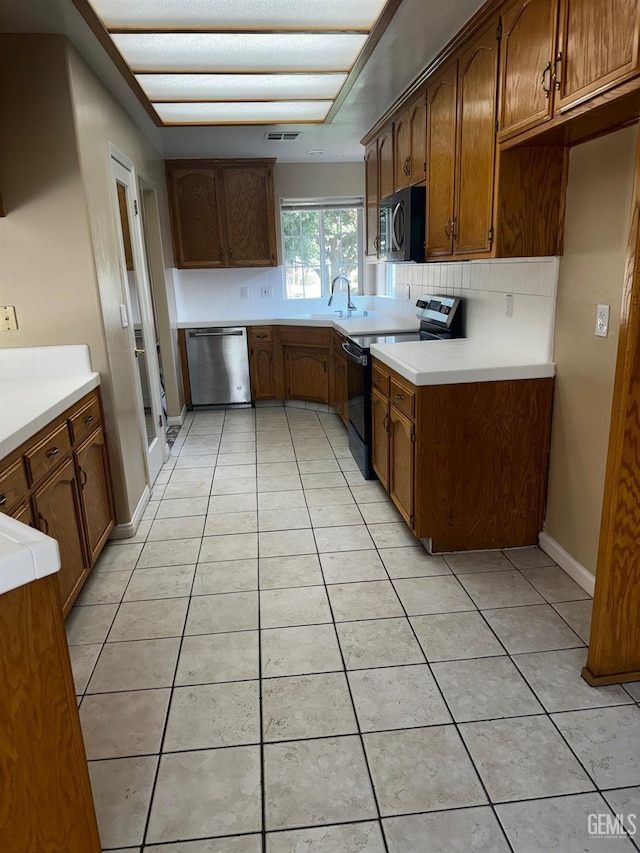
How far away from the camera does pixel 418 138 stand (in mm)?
3307

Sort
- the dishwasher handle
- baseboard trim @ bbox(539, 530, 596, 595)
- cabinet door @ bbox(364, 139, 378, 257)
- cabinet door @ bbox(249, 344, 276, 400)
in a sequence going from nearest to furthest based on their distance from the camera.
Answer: baseboard trim @ bbox(539, 530, 596, 595)
cabinet door @ bbox(364, 139, 378, 257)
the dishwasher handle
cabinet door @ bbox(249, 344, 276, 400)

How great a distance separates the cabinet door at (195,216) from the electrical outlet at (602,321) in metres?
4.11

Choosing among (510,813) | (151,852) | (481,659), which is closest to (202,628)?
(151,852)

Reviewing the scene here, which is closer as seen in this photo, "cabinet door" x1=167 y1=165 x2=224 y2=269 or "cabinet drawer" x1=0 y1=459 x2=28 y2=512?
"cabinet drawer" x1=0 y1=459 x2=28 y2=512

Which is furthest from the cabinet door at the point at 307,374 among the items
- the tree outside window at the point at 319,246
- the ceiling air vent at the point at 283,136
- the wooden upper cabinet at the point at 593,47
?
the wooden upper cabinet at the point at 593,47

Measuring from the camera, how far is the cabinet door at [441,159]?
9.24 feet

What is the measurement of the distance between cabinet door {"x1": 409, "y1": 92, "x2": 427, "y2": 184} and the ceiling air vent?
1.28 meters

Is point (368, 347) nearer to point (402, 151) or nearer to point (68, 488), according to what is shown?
point (402, 151)

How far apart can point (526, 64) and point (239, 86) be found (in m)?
1.72

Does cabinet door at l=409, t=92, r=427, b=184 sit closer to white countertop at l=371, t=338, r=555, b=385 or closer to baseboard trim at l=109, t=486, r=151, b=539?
white countertop at l=371, t=338, r=555, b=385

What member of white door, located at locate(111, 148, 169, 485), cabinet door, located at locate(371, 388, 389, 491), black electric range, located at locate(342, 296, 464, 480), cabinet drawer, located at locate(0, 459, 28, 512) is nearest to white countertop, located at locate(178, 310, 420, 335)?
black electric range, located at locate(342, 296, 464, 480)

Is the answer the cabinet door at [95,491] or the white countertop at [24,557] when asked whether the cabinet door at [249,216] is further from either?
the white countertop at [24,557]

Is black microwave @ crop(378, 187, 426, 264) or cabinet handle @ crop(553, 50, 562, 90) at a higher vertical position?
cabinet handle @ crop(553, 50, 562, 90)

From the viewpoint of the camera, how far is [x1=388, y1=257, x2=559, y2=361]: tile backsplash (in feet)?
8.36
